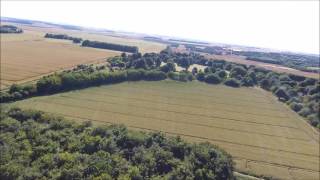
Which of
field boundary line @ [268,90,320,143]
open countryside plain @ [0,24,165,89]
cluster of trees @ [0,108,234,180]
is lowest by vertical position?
field boundary line @ [268,90,320,143]

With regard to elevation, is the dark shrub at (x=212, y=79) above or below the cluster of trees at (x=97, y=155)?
above

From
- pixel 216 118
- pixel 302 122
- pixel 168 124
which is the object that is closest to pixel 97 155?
pixel 168 124

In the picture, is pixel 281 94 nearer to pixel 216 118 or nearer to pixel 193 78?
pixel 193 78

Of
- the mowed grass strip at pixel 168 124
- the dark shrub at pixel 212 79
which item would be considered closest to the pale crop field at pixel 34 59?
the mowed grass strip at pixel 168 124

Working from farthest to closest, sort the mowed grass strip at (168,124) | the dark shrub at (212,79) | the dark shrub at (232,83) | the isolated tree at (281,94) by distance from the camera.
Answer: the dark shrub at (212,79)
the dark shrub at (232,83)
the isolated tree at (281,94)
the mowed grass strip at (168,124)

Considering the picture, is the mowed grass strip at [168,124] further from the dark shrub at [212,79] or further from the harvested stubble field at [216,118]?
the dark shrub at [212,79]

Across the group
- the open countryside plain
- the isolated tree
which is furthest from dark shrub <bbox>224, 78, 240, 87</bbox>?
the open countryside plain

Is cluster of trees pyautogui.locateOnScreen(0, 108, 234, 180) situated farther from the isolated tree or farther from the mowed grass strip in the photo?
the isolated tree

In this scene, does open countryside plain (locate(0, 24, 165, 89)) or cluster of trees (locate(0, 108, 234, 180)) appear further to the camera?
open countryside plain (locate(0, 24, 165, 89))
